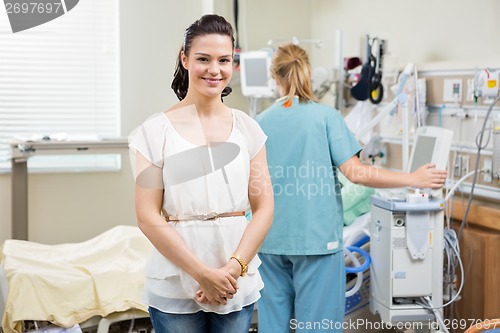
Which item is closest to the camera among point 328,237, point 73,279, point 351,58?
point 328,237

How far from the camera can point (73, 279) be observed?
109 inches

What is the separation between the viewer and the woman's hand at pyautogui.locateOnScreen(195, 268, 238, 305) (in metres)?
1.44

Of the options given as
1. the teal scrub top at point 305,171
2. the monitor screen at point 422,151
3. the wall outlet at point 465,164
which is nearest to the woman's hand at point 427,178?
the monitor screen at point 422,151

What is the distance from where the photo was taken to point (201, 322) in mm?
1512

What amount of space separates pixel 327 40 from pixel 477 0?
1.55 meters

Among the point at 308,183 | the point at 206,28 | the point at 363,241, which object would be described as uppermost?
the point at 206,28

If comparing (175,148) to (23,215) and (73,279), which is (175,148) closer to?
(73,279)

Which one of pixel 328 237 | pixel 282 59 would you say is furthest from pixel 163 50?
pixel 328 237

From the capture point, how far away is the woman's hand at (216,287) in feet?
4.71

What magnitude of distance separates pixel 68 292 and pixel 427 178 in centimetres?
155

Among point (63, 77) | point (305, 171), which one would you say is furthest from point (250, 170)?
point (63, 77)

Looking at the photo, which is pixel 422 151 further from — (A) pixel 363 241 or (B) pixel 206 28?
(B) pixel 206 28

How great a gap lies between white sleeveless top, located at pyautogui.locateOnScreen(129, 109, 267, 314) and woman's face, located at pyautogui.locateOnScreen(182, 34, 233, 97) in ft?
0.38

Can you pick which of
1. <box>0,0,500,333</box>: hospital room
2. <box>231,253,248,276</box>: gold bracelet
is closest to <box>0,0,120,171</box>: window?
<box>0,0,500,333</box>: hospital room
